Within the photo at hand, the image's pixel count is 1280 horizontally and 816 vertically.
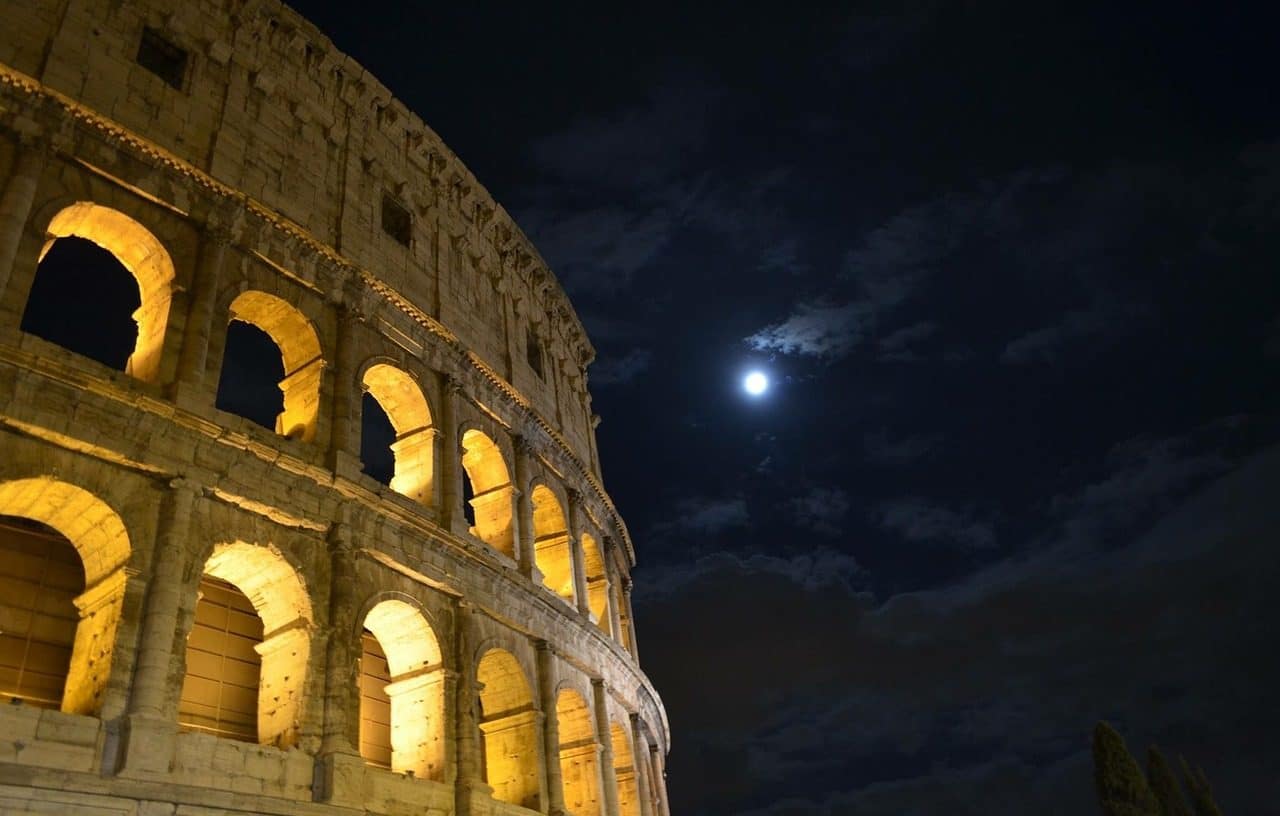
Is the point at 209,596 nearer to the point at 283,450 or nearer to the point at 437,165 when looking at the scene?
the point at 283,450

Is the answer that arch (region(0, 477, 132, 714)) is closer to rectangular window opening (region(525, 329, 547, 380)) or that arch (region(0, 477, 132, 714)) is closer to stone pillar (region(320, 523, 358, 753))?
stone pillar (region(320, 523, 358, 753))

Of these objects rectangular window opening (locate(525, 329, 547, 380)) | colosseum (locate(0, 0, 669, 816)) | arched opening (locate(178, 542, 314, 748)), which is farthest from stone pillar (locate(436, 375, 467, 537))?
rectangular window opening (locate(525, 329, 547, 380))

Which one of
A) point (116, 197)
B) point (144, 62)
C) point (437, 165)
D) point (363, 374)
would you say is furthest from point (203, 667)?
point (437, 165)

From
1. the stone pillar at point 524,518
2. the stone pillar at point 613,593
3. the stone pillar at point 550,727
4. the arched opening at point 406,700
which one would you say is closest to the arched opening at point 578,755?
the stone pillar at point 550,727

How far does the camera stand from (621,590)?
2198 cm

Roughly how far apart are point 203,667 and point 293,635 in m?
1.52

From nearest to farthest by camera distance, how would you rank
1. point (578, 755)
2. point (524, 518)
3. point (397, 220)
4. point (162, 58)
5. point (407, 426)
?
point (162, 58) → point (407, 426) → point (578, 755) → point (524, 518) → point (397, 220)

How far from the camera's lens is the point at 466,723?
502 inches

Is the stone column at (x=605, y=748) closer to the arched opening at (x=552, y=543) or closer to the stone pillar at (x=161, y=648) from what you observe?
the arched opening at (x=552, y=543)

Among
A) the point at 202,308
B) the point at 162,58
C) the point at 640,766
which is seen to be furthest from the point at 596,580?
the point at 162,58

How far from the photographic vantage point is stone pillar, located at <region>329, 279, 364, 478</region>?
1267cm

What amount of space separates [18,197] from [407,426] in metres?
6.52

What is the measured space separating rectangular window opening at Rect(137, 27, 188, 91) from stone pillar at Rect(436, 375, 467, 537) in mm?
6172

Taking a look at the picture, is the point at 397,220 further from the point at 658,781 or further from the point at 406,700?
the point at 658,781
